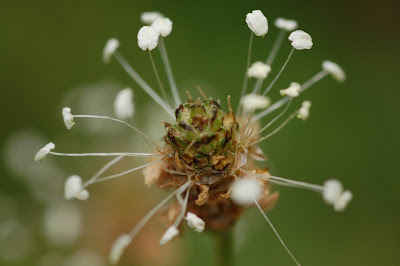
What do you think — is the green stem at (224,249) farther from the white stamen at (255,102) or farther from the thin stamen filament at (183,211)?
the white stamen at (255,102)

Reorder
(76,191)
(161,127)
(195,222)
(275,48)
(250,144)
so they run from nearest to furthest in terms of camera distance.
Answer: (195,222)
(76,191)
(250,144)
(161,127)
(275,48)

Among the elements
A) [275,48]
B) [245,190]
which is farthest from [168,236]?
[275,48]

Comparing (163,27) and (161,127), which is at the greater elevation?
(161,127)

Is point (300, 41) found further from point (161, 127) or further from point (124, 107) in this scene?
point (161, 127)

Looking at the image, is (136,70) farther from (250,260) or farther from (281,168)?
(250,260)

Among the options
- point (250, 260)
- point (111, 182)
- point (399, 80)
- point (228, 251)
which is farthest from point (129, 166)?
point (399, 80)

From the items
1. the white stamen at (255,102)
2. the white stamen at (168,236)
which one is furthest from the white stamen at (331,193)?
the white stamen at (168,236)
